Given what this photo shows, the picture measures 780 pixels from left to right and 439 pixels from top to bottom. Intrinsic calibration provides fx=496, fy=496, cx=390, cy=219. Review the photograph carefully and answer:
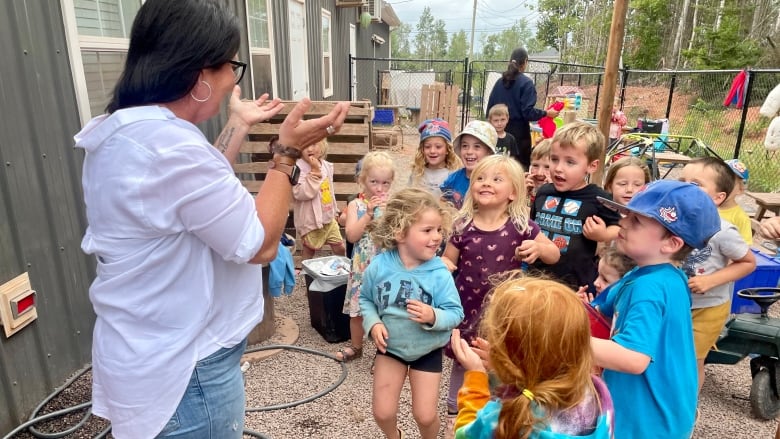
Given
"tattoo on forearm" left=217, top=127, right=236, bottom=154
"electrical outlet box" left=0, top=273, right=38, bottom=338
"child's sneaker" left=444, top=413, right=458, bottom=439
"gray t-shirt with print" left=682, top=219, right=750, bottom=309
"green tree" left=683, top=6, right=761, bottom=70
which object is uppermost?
"green tree" left=683, top=6, right=761, bottom=70

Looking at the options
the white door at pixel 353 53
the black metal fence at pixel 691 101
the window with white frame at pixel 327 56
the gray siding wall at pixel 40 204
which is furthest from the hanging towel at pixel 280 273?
the white door at pixel 353 53

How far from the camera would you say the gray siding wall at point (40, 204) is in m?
2.58

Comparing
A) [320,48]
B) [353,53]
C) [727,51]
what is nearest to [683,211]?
[320,48]

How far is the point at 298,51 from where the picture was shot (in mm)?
8688

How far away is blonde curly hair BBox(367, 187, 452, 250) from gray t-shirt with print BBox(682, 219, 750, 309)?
1.37 metres

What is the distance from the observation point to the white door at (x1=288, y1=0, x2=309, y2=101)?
8.27 m

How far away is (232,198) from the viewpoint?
1252mm

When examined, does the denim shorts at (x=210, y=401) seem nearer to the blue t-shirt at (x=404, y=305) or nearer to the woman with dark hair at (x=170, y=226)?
the woman with dark hair at (x=170, y=226)

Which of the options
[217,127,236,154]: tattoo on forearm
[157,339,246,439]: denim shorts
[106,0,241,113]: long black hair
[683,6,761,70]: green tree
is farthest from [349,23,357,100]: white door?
[683,6,761,70]: green tree

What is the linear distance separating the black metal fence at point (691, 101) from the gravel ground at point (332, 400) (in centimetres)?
574

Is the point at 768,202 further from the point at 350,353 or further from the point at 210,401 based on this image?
the point at 210,401

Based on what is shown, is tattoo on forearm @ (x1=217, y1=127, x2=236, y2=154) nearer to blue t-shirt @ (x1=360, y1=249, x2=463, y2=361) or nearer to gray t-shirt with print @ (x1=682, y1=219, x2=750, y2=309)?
blue t-shirt @ (x1=360, y1=249, x2=463, y2=361)

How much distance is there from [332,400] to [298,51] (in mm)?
6977

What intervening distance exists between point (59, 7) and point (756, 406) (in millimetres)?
4862
